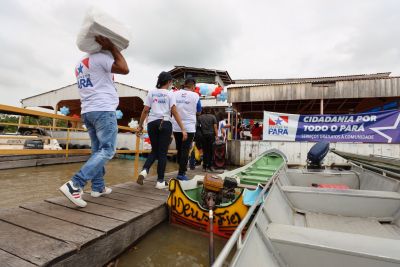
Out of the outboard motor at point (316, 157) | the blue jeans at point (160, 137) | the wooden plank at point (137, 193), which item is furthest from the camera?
the outboard motor at point (316, 157)

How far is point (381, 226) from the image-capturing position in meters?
2.30

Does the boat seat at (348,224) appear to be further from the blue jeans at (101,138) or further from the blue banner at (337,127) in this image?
the blue banner at (337,127)

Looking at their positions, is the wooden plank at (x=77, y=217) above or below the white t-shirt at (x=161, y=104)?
below

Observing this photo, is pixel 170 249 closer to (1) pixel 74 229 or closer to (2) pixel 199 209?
(2) pixel 199 209

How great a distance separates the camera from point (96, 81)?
249 cm

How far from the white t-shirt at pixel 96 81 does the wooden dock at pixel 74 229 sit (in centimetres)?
113

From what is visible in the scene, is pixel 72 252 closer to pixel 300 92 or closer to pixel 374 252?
pixel 374 252

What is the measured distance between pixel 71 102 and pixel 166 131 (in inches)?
796

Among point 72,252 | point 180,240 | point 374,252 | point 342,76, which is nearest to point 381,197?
point 374,252

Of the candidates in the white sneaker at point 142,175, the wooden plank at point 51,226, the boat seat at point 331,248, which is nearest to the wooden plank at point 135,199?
the white sneaker at point 142,175

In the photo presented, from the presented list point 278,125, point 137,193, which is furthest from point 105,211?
point 278,125

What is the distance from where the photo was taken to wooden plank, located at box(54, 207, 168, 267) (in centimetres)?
168

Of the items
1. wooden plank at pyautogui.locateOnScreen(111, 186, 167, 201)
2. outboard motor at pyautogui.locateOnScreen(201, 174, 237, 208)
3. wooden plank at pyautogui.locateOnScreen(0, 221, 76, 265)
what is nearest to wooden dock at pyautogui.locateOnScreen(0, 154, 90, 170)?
wooden plank at pyautogui.locateOnScreen(111, 186, 167, 201)

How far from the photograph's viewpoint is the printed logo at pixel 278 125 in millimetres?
9367
